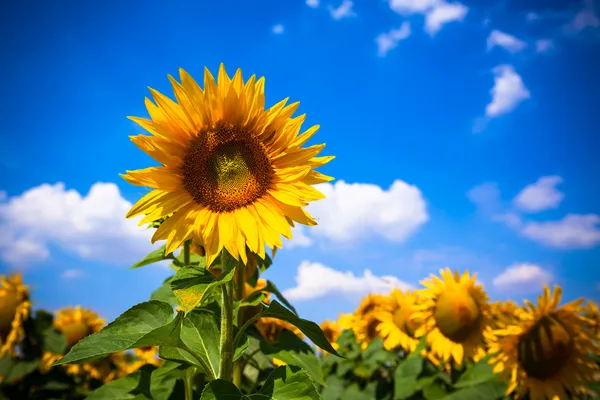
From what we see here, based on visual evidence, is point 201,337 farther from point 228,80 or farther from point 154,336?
A: point 228,80

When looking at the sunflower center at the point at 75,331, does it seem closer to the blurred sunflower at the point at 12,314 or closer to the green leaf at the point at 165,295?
the blurred sunflower at the point at 12,314

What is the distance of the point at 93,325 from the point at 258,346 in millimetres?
5331

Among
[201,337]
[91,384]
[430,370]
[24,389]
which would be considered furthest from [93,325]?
[201,337]

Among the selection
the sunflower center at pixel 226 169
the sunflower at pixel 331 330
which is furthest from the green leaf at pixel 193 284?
the sunflower at pixel 331 330

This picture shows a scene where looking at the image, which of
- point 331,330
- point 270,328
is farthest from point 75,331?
point 270,328

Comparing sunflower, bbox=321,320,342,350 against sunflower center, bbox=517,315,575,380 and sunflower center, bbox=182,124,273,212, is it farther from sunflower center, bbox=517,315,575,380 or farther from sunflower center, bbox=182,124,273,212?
sunflower center, bbox=182,124,273,212

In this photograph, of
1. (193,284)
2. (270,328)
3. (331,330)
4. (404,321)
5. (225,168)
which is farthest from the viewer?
(331,330)

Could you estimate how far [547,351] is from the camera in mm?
4172

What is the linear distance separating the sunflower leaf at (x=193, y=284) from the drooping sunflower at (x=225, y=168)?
188 millimetres

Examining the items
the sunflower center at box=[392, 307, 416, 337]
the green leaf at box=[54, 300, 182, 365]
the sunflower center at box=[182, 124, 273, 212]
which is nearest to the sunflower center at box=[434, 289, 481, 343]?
the sunflower center at box=[392, 307, 416, 337]

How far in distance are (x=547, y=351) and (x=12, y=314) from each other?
6.07m

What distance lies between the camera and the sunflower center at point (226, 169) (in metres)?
2.29

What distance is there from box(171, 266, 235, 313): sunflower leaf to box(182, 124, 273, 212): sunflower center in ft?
1.46

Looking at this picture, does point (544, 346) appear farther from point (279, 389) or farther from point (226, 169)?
point (226, 169)
